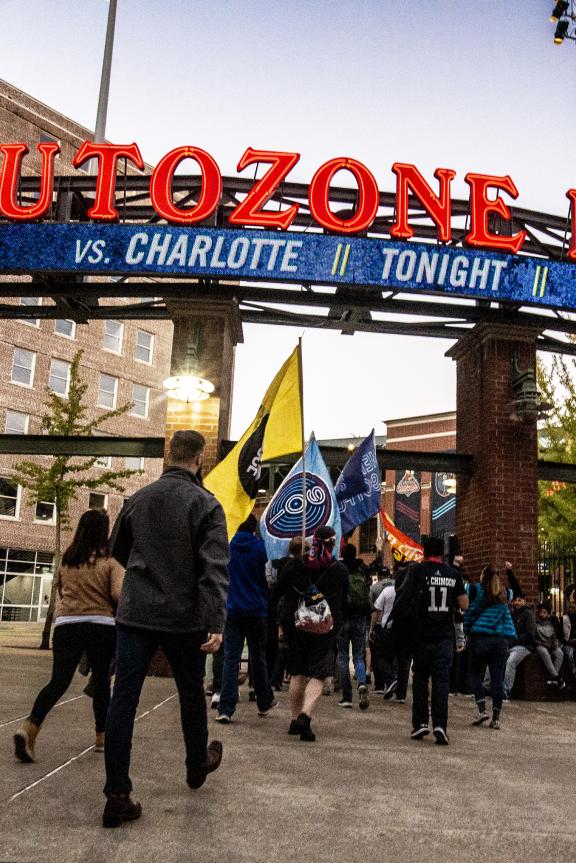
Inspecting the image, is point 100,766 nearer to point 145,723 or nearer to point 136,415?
point 145,723

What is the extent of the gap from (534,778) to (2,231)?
10214 mm

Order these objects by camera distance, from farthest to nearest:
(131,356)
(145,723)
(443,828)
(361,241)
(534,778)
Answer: (131,356) → (361,241) → (145,723) → (534,778) → (443,828)

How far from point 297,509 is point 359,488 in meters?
1.72

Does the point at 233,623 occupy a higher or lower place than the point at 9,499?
lower

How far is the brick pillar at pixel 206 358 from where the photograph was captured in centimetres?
1234

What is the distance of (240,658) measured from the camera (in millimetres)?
7930

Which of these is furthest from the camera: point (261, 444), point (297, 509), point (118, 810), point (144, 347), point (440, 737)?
point (144, 347)

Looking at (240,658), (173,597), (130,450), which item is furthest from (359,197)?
(173,597)

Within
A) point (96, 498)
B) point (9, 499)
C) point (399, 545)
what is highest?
point (96, 498)

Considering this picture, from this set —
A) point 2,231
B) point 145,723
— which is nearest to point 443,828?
point 145,723

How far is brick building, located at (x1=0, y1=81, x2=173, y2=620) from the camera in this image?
39656 millimetres

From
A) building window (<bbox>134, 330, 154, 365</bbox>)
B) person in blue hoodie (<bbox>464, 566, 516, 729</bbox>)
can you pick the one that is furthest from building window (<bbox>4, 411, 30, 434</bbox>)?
person in blue hoodie (<bbox>464, 566, 516, 729</bbox>)

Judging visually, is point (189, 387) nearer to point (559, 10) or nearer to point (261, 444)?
point (261, 444)

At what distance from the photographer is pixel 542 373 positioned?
23.0m
